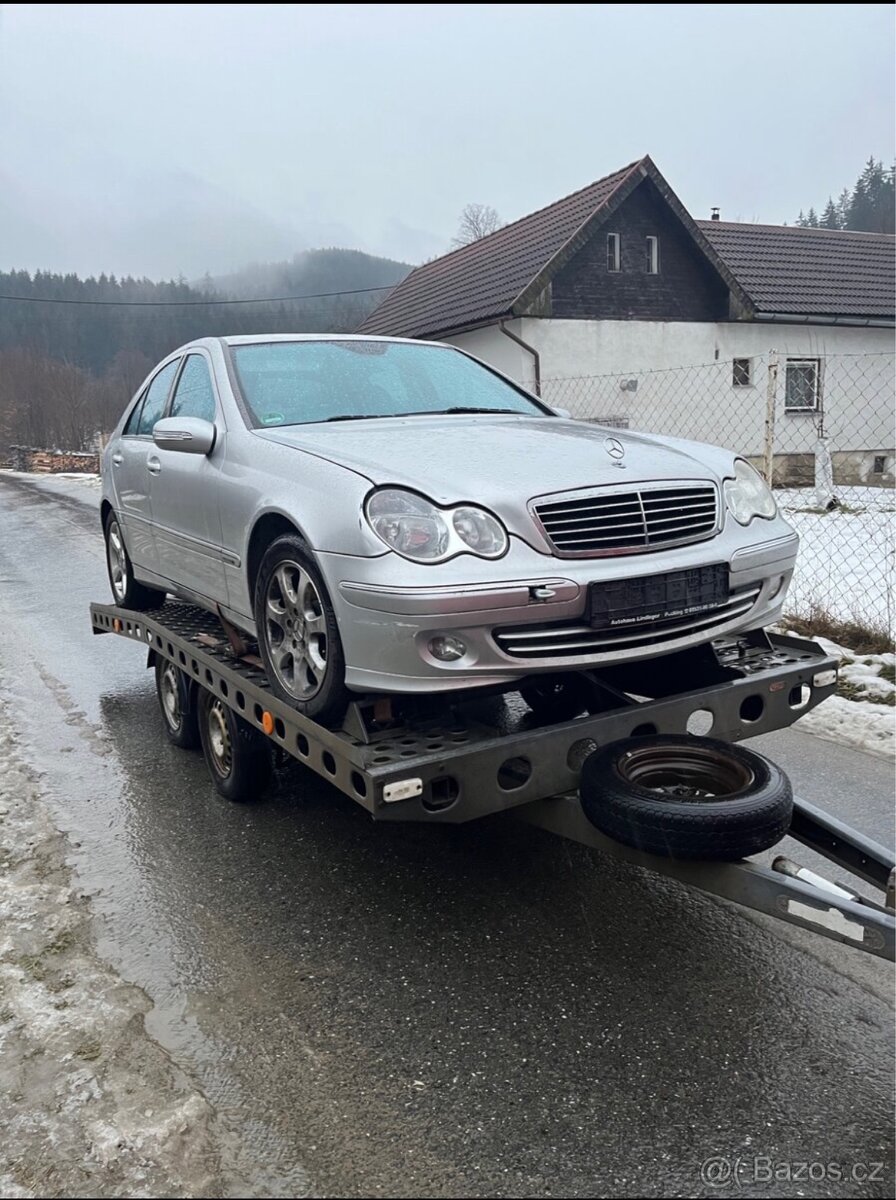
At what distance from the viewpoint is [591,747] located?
289 cm

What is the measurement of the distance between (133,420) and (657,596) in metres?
3.87

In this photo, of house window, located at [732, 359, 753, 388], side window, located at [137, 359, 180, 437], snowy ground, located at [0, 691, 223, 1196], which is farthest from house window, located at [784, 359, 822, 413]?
snowy ground, located at [0, 691, 223, 1196]

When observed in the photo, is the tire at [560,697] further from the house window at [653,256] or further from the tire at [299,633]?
the house window at [653,256]

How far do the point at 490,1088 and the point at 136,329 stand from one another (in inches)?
2824

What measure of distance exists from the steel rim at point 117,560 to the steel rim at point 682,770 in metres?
3.91

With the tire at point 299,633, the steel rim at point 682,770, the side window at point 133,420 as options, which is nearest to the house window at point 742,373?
the side window at point 133,420

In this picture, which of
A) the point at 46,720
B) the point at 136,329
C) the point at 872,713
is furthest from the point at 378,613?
the point at 136,329

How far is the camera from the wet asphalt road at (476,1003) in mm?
2113

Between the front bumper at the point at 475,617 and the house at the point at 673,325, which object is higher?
the house at the point at 673,325

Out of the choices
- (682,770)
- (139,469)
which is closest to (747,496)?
(682,770)

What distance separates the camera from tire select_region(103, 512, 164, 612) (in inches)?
220

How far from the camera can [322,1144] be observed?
2.15 meters

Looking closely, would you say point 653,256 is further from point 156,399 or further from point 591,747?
point 591,747

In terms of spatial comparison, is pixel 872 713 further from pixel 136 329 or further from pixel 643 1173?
pixel 136 329
